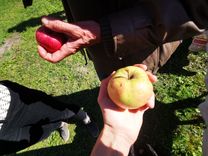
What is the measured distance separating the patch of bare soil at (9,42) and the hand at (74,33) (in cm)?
372

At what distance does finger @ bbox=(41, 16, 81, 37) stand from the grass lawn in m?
1.76

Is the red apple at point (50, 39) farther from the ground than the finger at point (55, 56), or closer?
farther from the ground

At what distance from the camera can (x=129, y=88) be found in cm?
227

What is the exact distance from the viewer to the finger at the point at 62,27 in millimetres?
2098

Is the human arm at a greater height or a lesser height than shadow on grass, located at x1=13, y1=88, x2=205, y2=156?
greater

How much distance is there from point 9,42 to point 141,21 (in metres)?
4.23

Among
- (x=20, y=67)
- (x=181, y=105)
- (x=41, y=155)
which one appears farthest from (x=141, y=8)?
(x=20, y=67)

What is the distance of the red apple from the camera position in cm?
220

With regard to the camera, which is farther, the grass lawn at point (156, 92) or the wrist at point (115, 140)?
the grass lawn at point (156, 92)

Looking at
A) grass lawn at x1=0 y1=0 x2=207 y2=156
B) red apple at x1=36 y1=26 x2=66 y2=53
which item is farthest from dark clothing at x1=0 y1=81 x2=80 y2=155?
red apple at x1=36 y1=26 x2=66 y2=53

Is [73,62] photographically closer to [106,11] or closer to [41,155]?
[41,155]


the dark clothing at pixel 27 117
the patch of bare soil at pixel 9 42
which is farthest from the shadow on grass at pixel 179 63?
the patch of bare soil at pixel 9 42

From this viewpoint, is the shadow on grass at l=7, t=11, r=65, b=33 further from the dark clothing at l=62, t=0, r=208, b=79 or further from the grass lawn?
the dark clothing at l=62, t=0, r=208, b=79

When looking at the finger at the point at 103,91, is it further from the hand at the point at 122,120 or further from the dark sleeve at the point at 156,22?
the dark sleeve at the point at 156,22
